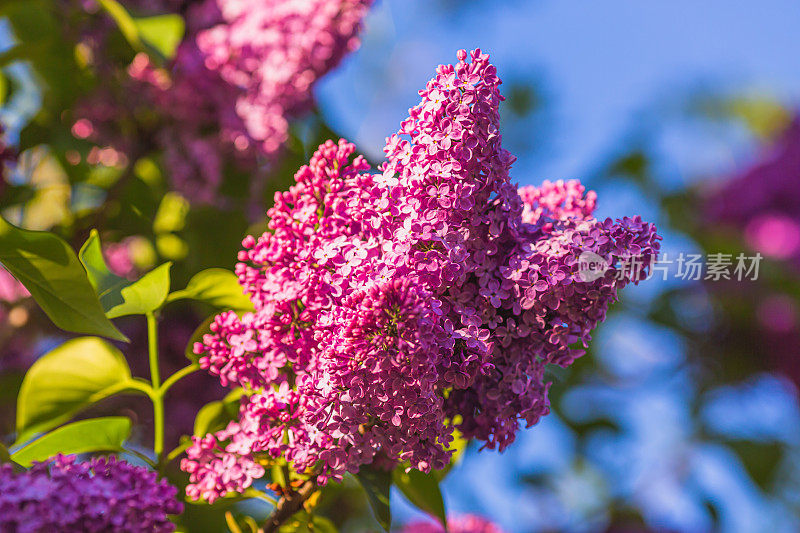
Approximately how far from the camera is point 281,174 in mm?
Answer: 1562

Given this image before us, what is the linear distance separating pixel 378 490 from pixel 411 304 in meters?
0.28

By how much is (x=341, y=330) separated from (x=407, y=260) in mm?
95

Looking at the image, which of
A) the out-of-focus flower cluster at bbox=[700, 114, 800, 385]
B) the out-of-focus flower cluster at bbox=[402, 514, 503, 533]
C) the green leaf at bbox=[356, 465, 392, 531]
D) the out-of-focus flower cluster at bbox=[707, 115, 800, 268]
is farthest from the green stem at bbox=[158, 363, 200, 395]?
the out-of-focus flower cluster at bbox=[707, 115, 800, 268]

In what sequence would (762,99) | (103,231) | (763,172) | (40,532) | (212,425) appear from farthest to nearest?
(762,99) < (763,172) < (103,231) < (212,425) < (40,532)

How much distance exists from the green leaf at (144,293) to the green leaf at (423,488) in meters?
0.37

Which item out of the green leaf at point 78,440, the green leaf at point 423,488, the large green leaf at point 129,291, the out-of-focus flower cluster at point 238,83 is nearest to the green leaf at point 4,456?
the green leaf at point 78,440

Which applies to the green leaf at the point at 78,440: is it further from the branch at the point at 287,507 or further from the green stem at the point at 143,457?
the branch at the point at 287,507

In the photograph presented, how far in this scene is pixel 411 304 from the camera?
691 mm

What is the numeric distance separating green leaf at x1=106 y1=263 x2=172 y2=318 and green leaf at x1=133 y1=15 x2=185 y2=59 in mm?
655

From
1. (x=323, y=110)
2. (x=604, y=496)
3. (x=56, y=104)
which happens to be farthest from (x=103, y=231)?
(x=604, y=496)

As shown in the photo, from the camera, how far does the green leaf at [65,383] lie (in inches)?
39.6

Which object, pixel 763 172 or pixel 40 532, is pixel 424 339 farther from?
pixel 763 172

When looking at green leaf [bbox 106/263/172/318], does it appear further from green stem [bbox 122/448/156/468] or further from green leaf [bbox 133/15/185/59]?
green leaf [bbox 133/15/185/59]

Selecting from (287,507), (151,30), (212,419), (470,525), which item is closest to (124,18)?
(151,30)
